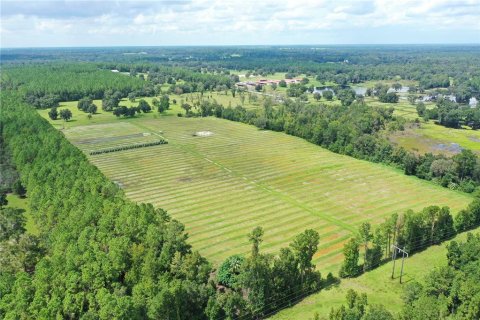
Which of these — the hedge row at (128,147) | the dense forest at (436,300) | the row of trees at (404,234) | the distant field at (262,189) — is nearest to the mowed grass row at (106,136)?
the distant field at (262,189)

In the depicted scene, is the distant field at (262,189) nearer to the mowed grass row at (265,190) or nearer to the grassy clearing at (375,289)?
the mowed grass row at (265,190)

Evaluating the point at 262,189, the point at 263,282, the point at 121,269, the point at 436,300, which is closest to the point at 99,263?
the point at 121,269

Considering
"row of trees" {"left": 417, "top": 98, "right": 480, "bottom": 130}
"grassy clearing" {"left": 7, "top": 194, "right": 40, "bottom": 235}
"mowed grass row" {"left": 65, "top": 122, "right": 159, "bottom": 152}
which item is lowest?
"grassy clearing" {"left": 7, "top": 194, "right": 40, "bottom": 235}

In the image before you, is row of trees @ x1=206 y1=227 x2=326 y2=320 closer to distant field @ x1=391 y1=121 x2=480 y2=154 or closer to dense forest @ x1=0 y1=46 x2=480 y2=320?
dense forest @ x1=0 y1=46 x2=480 y2=320

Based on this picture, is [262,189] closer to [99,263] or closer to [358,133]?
[99,263]

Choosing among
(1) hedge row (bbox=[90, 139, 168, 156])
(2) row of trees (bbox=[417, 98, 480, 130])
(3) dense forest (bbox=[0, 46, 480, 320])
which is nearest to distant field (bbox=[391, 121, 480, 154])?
(2) row of trees (bbox=[417, 98, 480, 130])
